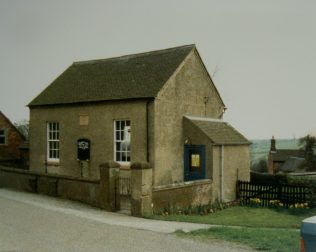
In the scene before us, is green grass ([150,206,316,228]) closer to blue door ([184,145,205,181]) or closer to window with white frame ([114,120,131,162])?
blue door ([184,145,205,181])

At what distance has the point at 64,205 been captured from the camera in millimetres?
15602

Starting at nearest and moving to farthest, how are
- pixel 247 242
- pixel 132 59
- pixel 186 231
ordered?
pixel 247 242 < pixel 186 231 < pixel 132 59

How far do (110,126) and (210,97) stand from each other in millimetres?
6821

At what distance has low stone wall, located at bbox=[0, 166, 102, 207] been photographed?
16.2 metres

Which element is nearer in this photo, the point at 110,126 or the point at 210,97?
the point at 110,126

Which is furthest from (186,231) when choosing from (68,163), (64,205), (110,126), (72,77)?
(72,77)

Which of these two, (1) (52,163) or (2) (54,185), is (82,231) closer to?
(2) (54,185)

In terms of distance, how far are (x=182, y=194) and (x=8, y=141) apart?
2956 cm

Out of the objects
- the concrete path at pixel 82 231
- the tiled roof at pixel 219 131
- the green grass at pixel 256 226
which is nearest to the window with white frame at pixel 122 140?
the tiled roof at pixel 219 131

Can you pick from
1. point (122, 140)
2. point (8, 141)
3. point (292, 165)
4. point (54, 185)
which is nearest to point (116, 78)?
point (122, 140)

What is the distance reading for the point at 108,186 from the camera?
50.3 feet

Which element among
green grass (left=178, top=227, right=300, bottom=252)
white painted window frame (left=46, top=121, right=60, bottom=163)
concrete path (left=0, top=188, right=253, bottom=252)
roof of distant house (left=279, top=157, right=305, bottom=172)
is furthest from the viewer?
roof of distant house (left=279, top=157, right=305, bottom=172)

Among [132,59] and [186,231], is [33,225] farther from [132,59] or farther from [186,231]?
[132,59]

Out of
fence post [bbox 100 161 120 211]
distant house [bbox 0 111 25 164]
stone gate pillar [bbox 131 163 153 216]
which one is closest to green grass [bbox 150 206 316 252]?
stone gate pillar [bbox 131 163 153 216]
